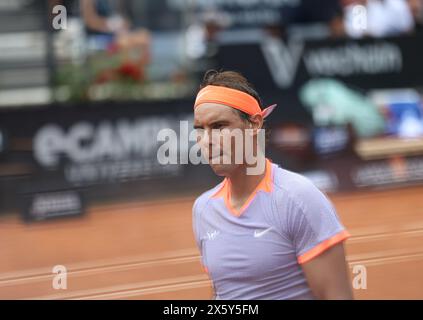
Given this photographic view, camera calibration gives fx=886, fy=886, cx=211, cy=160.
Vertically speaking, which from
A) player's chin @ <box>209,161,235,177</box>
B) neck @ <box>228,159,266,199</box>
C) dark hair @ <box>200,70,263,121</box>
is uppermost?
dark hair @ <box>200,70,263,121</box>

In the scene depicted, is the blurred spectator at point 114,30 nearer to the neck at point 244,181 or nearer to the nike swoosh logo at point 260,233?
the neck at point 244,181

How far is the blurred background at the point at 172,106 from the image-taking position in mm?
10031

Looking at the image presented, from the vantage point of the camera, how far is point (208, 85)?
2984 millimetres

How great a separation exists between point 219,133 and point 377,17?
9.41 metres

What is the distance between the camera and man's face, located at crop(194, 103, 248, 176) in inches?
112

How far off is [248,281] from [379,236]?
6.20 metres

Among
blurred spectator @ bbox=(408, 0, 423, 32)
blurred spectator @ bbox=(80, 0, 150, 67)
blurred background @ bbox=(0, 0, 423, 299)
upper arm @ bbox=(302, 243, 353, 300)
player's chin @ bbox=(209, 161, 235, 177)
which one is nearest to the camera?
upper arm @ bbox=(302, 243, 353, 300)

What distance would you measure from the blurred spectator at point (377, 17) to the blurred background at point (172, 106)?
0.02 metres

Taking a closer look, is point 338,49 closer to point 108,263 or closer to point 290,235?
point 108,263

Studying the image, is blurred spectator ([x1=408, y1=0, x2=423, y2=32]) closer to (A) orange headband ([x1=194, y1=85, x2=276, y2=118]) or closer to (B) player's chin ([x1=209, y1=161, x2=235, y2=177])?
(A) orange headband ([x1=194, y1=85, x2=276, y2=118])

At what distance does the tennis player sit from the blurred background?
229 inches

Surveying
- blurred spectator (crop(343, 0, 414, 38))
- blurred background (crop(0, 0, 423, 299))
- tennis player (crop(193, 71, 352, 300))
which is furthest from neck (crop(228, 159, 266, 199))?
blurred spectator (crop(343, 0, 414, 38))

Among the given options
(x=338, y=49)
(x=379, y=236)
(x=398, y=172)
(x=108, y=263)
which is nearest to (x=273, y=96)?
(x=338, y=49)

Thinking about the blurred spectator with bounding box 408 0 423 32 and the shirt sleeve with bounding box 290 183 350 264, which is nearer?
the shirt sleeve with bounding box 290 183 350 264
